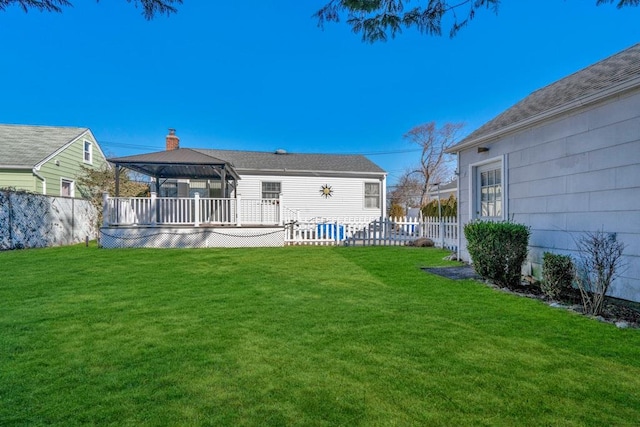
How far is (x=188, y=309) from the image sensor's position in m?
4.14

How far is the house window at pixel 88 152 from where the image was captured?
674 inches

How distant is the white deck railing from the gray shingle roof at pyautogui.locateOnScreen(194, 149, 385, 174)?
5353mm

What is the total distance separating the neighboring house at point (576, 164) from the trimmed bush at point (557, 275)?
0.53 m

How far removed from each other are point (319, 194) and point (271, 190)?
2494 mm

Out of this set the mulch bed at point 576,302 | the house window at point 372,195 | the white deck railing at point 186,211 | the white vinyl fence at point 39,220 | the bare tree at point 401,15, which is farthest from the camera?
the house window at point 372,195

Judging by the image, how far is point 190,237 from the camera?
1080cm

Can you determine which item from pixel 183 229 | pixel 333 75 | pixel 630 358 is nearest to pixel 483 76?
pixel 333 75

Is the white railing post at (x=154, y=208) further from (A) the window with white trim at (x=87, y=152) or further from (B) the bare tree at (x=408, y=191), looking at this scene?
(B) the bare tree at (x=408, y=191)

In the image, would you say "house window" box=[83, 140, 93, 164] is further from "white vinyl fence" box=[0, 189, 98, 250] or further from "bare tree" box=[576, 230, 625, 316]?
"bare tree" box=[576, 230, 625, 316]

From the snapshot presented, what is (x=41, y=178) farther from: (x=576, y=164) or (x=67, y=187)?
(x=576, y=164)

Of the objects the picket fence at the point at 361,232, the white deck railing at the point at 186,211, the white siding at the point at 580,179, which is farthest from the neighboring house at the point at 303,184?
the white siding at the point at 580,179

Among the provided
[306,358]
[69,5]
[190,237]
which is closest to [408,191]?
[190,237]

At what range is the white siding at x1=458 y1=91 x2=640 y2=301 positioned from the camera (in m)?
4.29

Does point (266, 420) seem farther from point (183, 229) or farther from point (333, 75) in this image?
point (333, 75)
